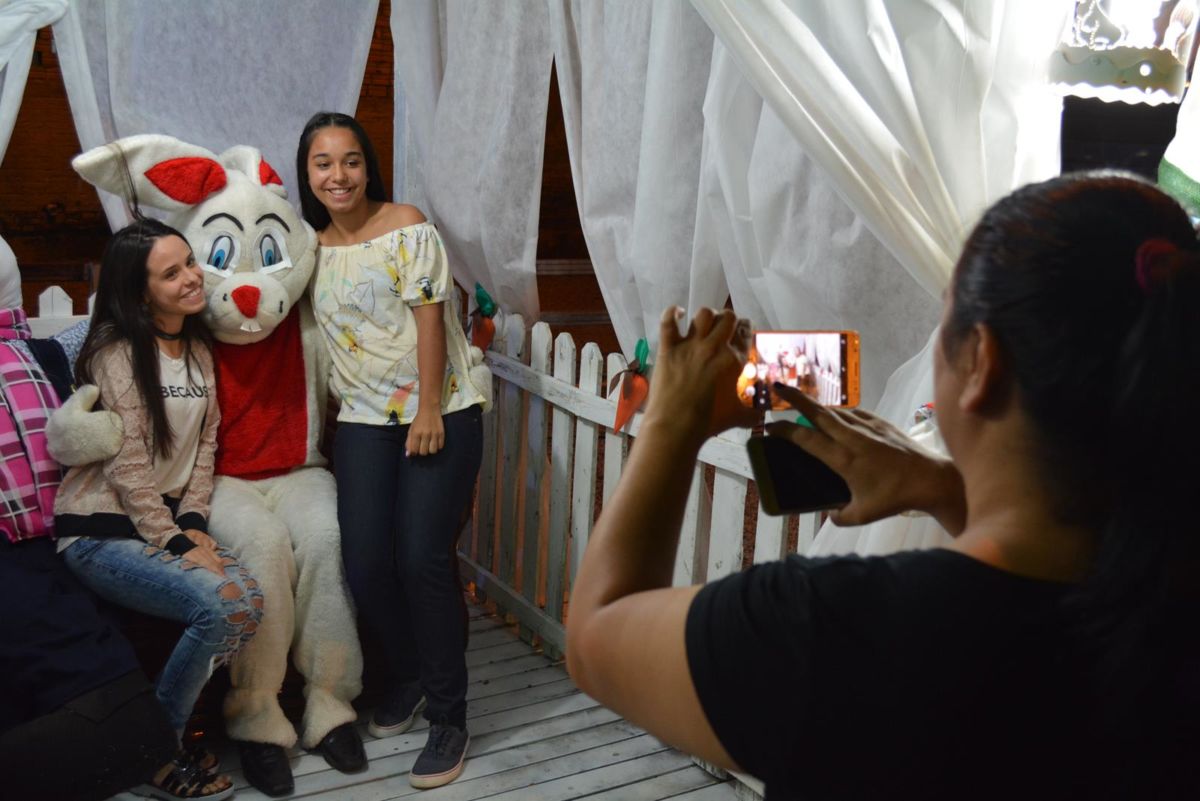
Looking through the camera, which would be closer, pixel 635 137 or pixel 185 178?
pixel 635 137

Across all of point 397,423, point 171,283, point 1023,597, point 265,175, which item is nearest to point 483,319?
point 397,423

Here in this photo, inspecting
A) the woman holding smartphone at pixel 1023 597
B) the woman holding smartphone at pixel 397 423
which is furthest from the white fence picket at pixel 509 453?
the woman holding smartphone at pixel 1023 597

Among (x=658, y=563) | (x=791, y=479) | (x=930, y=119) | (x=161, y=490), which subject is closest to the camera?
(x=658, y=563)

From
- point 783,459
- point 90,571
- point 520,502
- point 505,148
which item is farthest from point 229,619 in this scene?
point 783,459

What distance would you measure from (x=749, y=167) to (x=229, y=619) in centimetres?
143

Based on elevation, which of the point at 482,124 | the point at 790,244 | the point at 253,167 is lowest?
the point at 790,244

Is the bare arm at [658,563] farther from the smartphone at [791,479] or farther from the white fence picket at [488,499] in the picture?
the white fence picket at [488,499]

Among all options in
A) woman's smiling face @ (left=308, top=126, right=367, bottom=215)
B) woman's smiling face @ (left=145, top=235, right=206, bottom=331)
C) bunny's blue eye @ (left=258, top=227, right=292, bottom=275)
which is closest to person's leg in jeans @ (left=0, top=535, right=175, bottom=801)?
woman's smiling face @ (left=145, top=235, right=206, bottom=331)

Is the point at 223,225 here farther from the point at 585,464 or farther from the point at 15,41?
the point at 585,464

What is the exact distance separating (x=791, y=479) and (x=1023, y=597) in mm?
341

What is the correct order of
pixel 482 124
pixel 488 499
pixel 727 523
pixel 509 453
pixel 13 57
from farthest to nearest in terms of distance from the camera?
pixel 488 499
pixel 509 453
pixel 482 124
pixel 13 57
pixel 727 523

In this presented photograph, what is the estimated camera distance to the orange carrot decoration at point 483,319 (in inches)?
129

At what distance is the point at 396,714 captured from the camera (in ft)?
9.12

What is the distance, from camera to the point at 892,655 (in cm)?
75
